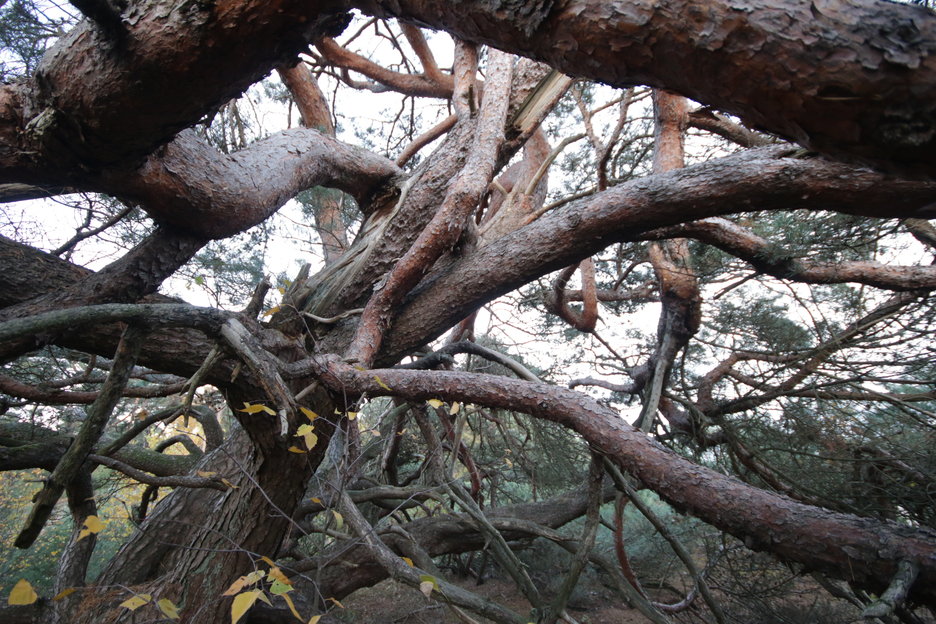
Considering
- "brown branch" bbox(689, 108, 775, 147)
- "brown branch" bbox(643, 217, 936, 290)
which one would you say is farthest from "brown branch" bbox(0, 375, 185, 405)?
"brown branch" bbox(689, 108, 775, 147)

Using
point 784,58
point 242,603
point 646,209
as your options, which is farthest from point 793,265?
point 242,603

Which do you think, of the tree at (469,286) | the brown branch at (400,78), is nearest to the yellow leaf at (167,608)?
the tree at (469,286)

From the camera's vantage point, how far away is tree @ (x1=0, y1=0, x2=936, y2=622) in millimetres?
668

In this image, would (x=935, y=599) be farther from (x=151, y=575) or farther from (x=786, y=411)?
(x=151, y=575)

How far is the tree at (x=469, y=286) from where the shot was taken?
668 mm

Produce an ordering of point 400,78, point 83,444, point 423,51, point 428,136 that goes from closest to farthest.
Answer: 1. point 83,444
2. point 428,136
3. point 423,51
4. point 400,78

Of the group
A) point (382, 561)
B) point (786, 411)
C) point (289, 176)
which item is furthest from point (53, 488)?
point (786, 411)

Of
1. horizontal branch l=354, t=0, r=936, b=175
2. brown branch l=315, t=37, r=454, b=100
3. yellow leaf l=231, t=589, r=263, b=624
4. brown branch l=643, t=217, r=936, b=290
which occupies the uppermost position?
brown branch l=315, t=37, r=454, b=100

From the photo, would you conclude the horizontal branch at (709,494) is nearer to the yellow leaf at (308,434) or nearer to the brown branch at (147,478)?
the yellow leaf at (308,434)

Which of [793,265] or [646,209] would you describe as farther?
[793,265]

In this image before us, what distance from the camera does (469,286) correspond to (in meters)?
2.08

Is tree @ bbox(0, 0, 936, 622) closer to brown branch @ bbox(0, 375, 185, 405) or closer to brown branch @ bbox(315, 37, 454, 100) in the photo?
brown branch @ bbox(0, 375, 185, 405)

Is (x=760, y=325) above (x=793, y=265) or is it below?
above

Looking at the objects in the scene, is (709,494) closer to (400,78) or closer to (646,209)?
(646,209)
